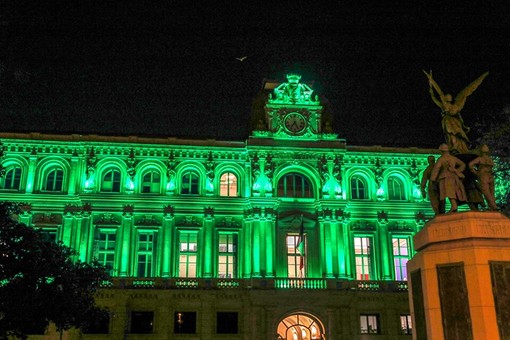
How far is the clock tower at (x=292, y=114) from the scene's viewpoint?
135ft

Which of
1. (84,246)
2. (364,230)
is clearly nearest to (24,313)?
(84,246)

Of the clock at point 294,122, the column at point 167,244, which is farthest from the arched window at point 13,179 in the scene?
the clock at point 294,122

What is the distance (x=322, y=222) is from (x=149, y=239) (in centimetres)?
1263

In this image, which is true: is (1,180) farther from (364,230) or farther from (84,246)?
(364,230)

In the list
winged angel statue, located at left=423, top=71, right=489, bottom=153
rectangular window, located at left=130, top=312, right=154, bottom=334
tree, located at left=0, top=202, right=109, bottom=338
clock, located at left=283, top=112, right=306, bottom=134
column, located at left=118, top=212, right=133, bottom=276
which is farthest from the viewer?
clock, located at left=283, top=112, right=306, bottom=134

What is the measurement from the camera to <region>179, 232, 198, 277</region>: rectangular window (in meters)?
38.4

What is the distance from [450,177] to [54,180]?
103ft

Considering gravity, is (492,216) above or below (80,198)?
below

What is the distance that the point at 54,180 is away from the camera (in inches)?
1549

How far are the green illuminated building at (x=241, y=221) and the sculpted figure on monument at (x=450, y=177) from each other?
74.3 ft

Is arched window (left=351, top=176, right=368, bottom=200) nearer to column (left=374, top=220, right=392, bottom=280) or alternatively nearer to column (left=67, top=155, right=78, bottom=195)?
column (left=374, top=220, right=392, bottom=280)

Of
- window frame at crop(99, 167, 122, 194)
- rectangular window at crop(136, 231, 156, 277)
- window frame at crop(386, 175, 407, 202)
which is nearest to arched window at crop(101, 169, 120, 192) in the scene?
window frame at crop(99, 167, 122, 194)

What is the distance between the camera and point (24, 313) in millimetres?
23016

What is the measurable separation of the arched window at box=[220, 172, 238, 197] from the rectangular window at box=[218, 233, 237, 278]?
10.4 feet
